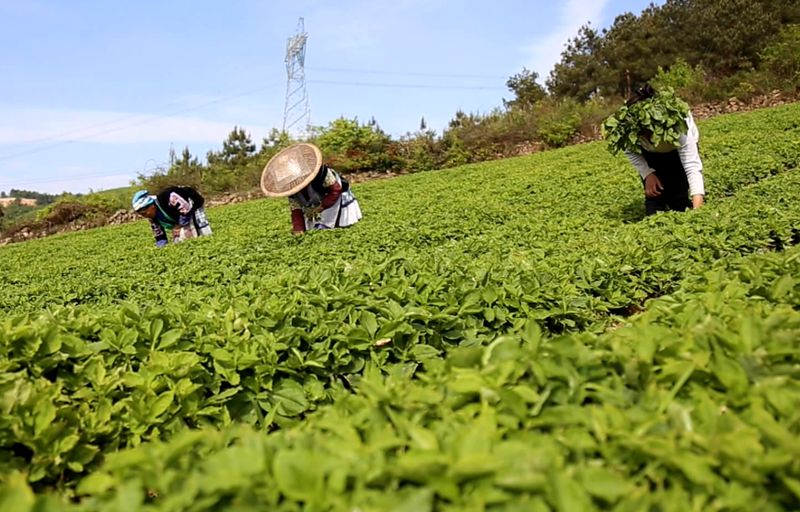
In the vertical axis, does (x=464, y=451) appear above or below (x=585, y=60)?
below

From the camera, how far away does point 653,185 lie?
640 cm

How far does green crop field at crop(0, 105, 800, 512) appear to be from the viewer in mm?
1068

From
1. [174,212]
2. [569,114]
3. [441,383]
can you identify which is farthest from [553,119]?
[441,383]

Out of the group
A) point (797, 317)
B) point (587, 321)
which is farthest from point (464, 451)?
point (587, 321)

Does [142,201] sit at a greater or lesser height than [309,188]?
greater

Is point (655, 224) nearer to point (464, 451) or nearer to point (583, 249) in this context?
point (583, 249)

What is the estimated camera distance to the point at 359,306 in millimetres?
3133

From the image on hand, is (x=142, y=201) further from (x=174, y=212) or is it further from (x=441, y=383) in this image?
(x=441, y=383)

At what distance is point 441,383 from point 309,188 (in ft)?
20.8

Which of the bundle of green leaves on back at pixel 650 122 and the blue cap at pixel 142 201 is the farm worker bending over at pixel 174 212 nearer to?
the blue cap at pixel 142 201

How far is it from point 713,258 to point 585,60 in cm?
4136

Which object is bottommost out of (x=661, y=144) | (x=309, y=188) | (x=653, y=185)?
(x=653, y=185)

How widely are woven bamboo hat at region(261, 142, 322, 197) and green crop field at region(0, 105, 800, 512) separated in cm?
161

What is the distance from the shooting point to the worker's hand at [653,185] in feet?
20.9
